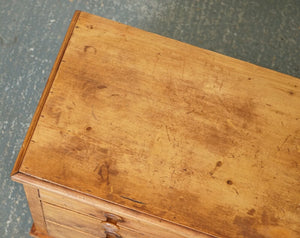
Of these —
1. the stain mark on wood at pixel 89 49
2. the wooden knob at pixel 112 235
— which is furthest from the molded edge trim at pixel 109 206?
the stain mark on wood at pixel 89 49

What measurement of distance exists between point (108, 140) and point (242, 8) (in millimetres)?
1290

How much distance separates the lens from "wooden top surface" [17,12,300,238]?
1040mm

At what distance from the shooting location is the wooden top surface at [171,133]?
1.04m

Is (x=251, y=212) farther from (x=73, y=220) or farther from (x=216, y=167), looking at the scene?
(x=73, y=220)

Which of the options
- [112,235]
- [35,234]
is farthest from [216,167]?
[35,234]

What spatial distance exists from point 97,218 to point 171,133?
329 millimetres

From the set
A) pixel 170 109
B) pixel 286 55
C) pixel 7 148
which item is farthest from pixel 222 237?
pixel 286 55

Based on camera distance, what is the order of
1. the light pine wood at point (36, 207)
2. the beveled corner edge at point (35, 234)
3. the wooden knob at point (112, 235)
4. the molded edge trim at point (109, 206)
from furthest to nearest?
the beveled corner edge at point (35, 234) < the wooden knob at point (112, 235) < the light pine wood at point (36, 207) < the molded edge trim at point (109, 206)

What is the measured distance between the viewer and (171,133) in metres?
1.13

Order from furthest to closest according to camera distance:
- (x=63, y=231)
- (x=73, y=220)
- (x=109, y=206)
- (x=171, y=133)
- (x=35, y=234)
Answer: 1. (x=35, y=234)
2. (x=63, y=231)
3. (x=73, y=220)
4. (x=171, y=133)
5. (x=109, y=206)

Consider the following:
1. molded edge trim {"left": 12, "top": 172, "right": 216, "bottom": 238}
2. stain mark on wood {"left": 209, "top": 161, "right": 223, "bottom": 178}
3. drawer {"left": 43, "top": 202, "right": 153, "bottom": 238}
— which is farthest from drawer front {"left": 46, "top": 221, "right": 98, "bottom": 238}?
stain mark on wood {"left": 209, "top": 161, "right": 223, "bottom": 178}

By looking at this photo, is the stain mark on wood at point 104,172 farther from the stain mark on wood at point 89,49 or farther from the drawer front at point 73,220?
the stain mark on wood at point 89,49

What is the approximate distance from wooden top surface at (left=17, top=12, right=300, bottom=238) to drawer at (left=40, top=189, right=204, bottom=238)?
0.08 feet

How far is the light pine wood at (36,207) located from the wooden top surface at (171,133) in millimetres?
128
